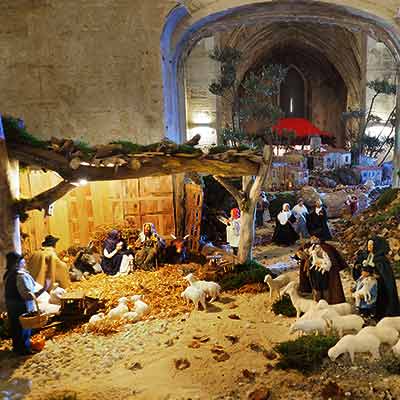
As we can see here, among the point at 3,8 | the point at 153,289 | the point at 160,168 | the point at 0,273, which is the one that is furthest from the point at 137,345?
the point at 3,8

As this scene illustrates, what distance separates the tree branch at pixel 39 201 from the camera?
28.5 feet

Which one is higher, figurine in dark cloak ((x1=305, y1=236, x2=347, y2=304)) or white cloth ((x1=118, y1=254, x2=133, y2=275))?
figurine in dark cloak ((x1=305, y1=236, x2=347, y2=304))

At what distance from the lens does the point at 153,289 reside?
9.87m

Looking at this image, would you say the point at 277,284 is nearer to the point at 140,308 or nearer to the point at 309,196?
the point at 140,308

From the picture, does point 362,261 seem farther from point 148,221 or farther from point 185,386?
point 148,221

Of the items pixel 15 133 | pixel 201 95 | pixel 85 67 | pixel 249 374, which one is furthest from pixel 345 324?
pixel 201 95

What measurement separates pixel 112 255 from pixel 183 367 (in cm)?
508

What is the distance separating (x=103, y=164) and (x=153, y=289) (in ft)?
10.1

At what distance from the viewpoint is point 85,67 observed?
13.2 m

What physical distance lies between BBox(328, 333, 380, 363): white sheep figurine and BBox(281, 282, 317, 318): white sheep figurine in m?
1.65

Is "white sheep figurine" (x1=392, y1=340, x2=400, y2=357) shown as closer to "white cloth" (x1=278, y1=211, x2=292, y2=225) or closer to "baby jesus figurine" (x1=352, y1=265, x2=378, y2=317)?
"baby jesus figurine" (x1=352, y1=265, x2=378, y2=317)

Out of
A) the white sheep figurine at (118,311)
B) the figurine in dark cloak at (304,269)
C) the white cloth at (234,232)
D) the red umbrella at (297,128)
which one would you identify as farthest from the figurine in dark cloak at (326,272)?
the red umbrella at (297,128)

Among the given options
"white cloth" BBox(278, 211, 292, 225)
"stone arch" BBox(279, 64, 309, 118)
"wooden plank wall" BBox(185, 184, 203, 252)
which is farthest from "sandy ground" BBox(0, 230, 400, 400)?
"stone arch" BBox(279, 64, 309, 118)

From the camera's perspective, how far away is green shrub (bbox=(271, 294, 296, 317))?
8.33 meters
